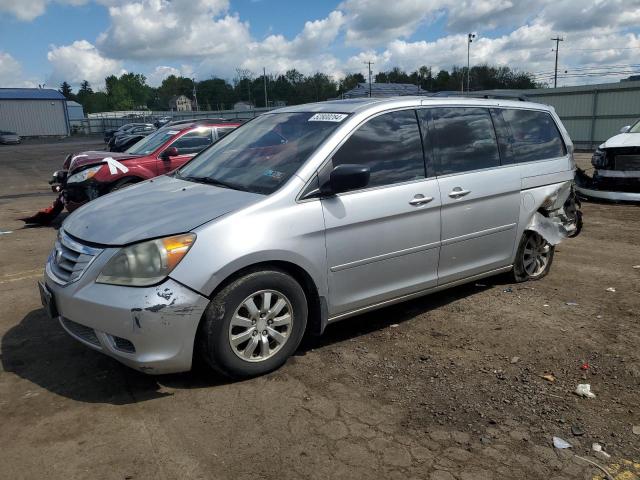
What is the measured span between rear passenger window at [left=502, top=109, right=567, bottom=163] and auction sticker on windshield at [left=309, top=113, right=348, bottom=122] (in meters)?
1.81

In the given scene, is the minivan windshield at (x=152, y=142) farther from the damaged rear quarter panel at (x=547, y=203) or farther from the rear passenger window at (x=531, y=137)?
the damaged rear quarter panel at (x=547, y=203)

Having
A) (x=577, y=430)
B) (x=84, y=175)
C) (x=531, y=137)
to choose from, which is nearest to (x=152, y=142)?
(x=84, y=175)

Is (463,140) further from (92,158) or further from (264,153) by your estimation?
(92,158)

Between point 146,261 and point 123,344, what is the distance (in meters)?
0.52

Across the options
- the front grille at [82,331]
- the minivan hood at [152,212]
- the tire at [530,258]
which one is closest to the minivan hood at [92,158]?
the minivan hood at [152,212]

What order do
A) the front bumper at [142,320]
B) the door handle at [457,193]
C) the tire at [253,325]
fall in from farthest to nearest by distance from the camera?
the door handle at [457,193] → the tire at [253,325] → the front bumper at [142,320]

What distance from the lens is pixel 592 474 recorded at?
8.80 ft

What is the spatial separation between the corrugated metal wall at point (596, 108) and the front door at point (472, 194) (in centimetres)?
2294

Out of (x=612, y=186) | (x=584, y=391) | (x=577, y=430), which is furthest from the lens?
(x=612, y=186)

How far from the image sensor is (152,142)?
33.7 ft

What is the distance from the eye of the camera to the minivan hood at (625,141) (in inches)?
399

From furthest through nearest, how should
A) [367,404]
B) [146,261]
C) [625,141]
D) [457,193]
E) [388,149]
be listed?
[625,141] < [457,193] < [388,149] < [367,404] < [146,261]

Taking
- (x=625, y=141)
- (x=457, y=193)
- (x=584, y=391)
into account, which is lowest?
(x=584, y=391)

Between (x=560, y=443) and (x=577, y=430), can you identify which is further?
(x=577, y=430)
